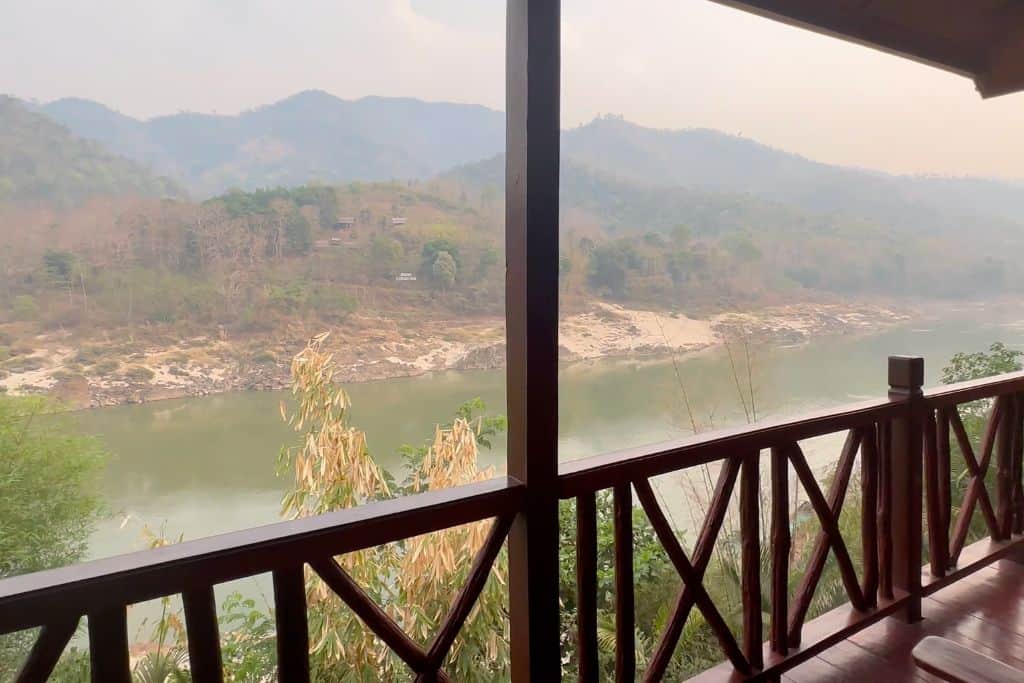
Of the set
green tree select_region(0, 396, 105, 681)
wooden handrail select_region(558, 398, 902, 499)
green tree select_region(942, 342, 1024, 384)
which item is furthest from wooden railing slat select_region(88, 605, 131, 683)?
green tree select_region(942, 342, 1024, 384)

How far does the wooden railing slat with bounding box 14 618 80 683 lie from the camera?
0.91 metres

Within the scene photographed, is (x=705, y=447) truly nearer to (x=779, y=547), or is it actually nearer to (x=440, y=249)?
(x=779, y=547)

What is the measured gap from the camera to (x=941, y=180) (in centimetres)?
709

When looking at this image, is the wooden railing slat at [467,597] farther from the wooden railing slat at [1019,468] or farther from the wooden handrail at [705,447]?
the wooden railing slat at [1019,468]

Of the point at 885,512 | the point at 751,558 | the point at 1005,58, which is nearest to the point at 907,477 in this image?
the point at 885,512

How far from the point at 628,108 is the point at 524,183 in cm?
533

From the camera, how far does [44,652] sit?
2.99 feet

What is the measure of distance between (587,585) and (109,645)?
3.37ft

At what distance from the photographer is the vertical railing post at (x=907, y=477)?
2193mm

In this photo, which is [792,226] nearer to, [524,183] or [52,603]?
[524,183]

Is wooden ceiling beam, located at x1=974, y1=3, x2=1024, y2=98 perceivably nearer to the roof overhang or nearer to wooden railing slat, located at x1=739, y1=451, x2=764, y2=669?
the roof overhang

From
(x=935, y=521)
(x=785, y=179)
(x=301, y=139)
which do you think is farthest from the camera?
(x=785, y=179)

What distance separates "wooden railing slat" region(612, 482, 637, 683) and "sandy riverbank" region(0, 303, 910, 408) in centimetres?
75

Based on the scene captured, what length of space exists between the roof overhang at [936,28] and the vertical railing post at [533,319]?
27.2 inches
